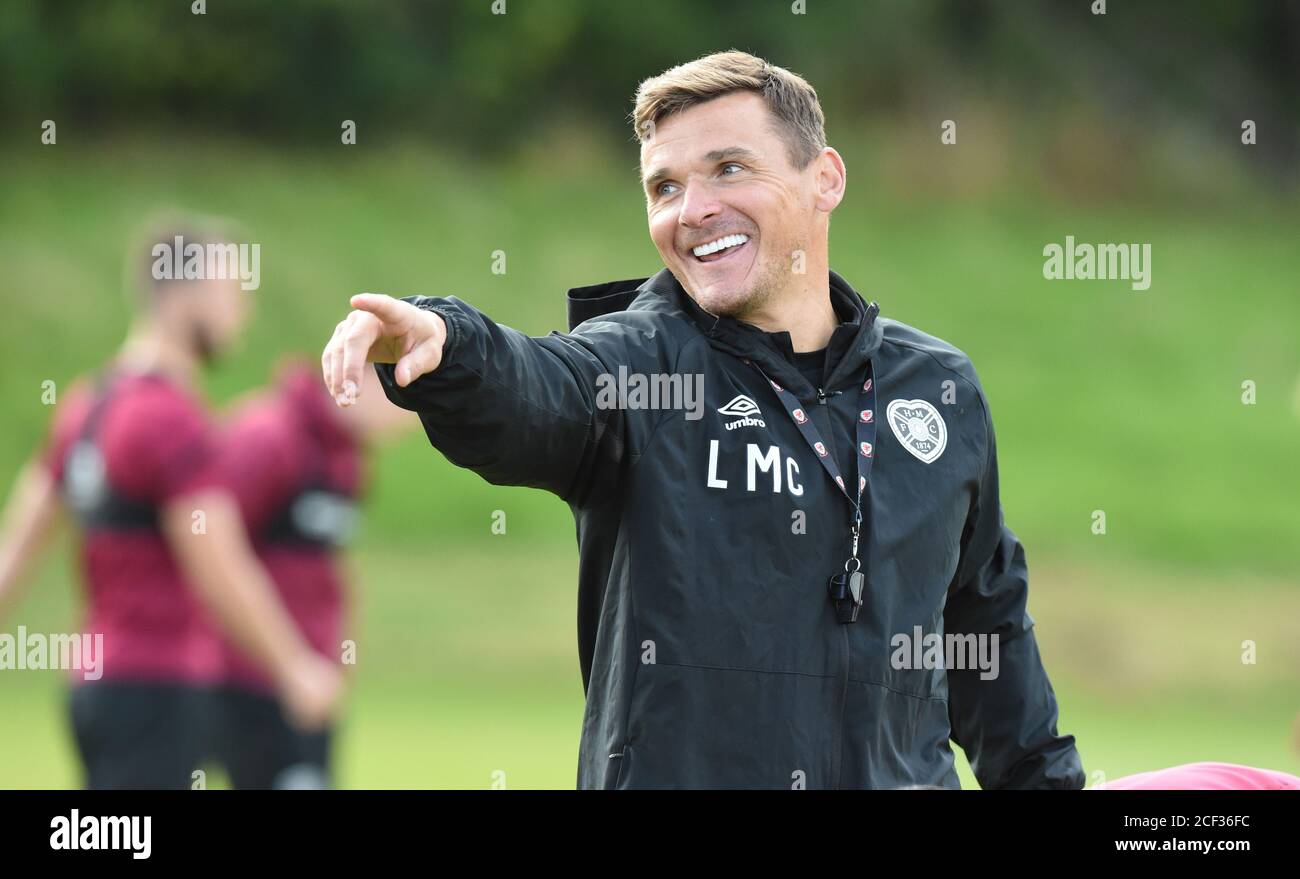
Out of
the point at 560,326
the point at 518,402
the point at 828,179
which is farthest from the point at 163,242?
the point at 560,326

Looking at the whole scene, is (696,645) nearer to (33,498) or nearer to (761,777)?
(761,777)

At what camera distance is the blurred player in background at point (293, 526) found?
24.3 ft

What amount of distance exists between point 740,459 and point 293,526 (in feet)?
14.0

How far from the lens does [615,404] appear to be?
11.8 feet

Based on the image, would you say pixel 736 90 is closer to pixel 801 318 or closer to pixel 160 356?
pixel 801 318

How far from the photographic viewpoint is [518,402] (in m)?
3.38

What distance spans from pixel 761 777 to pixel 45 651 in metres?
14.9

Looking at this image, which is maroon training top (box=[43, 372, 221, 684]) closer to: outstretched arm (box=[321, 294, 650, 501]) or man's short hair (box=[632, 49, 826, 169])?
man's short hair (box=[632, 49, 826, 169])

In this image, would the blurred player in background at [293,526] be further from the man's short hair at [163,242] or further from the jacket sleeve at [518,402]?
the jacket sleeve at [518,402]

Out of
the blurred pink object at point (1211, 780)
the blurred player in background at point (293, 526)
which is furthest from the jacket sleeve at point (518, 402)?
the blurred player in background at point (293, 526)

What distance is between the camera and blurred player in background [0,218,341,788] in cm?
653

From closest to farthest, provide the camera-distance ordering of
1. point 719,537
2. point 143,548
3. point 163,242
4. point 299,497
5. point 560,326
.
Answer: point 719,537 → point 143,548 → point 163,242 → point 299,497 → point 560,326

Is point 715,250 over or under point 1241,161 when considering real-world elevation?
under
